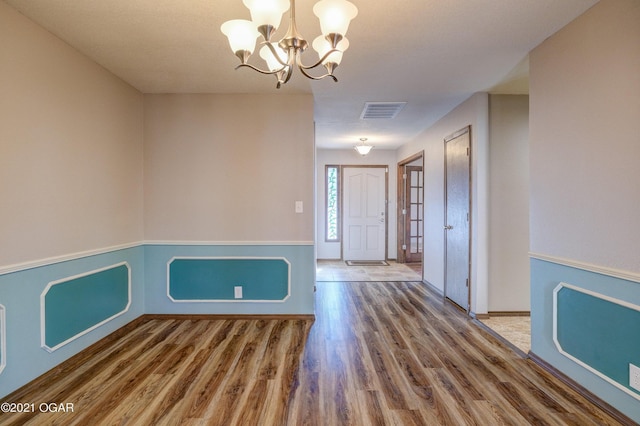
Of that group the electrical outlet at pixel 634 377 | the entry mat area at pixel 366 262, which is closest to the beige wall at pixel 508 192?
the electrical outlet at pixel 634 377

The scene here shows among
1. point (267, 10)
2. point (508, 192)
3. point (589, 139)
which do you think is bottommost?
point (508, 192)

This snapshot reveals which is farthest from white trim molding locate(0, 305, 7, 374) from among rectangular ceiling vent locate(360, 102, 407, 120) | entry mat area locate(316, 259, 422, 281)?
entry mat area locate(316, 259, 422, 281)

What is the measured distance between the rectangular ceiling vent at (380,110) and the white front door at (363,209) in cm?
252

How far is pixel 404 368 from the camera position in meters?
2.32

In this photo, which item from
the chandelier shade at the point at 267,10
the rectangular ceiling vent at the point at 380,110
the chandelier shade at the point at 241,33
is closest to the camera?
the chandelier shade at the point at 267,10

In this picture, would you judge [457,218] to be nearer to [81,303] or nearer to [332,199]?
[332,199]

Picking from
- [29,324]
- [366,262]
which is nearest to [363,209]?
[366,262]

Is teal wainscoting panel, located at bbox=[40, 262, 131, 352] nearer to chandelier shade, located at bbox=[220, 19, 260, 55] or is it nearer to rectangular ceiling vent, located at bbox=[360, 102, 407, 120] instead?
chandelier shade, located at bbox=[220, 19, 260, 55]

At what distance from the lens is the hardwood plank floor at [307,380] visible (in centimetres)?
179

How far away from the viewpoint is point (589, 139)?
193 cm

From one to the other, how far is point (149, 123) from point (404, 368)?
3.33 meters

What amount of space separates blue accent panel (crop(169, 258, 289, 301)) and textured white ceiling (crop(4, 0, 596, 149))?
5.90 ft

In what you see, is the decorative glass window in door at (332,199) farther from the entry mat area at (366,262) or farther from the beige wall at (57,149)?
the beige wall at (57,149)

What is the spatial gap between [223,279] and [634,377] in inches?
124
